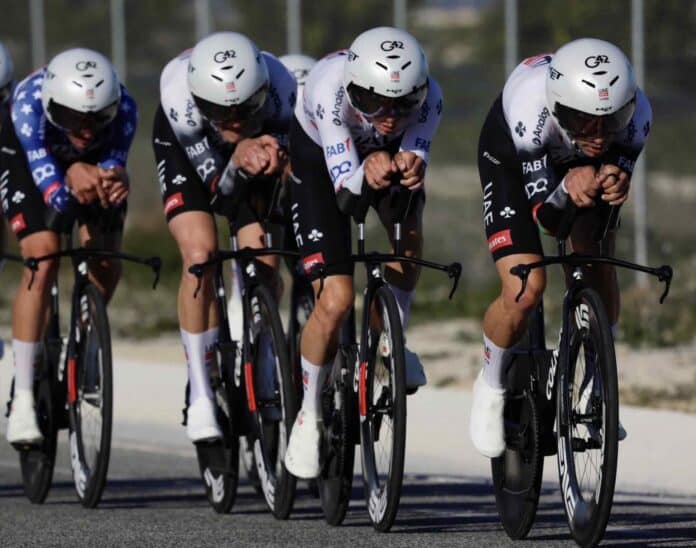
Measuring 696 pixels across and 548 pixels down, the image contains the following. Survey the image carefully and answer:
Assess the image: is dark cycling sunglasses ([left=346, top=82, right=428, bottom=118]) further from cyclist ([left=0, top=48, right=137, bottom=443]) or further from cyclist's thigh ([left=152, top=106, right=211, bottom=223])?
cyclist ([left=0, top=48, right=137, bottom=443])

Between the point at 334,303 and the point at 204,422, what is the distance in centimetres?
104

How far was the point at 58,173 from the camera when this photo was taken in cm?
983

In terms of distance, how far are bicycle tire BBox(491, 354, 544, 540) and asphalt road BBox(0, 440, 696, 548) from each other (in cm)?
11

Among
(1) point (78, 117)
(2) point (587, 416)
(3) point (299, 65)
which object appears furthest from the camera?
(3) point (299, 65)

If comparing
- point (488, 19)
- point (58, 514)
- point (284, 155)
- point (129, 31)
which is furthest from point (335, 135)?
point (129, 31)

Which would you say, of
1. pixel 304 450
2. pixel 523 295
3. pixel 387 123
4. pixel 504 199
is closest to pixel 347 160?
pixel 387 123

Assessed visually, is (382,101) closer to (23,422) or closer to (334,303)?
(334,303)

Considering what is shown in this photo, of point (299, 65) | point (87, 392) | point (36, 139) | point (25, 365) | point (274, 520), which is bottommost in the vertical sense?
point (274, 520)

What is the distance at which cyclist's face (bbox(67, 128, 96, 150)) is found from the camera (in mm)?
9758

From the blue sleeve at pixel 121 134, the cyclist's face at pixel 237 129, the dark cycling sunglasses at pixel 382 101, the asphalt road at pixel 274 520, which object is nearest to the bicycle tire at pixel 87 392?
the asphalt road at pixel 274 520

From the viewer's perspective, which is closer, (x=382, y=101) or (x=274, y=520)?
(x=382, y=101)

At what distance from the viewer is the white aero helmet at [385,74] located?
8344 mm

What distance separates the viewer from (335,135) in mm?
8617

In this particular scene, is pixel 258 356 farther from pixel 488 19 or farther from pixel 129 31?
pixel 129 31
